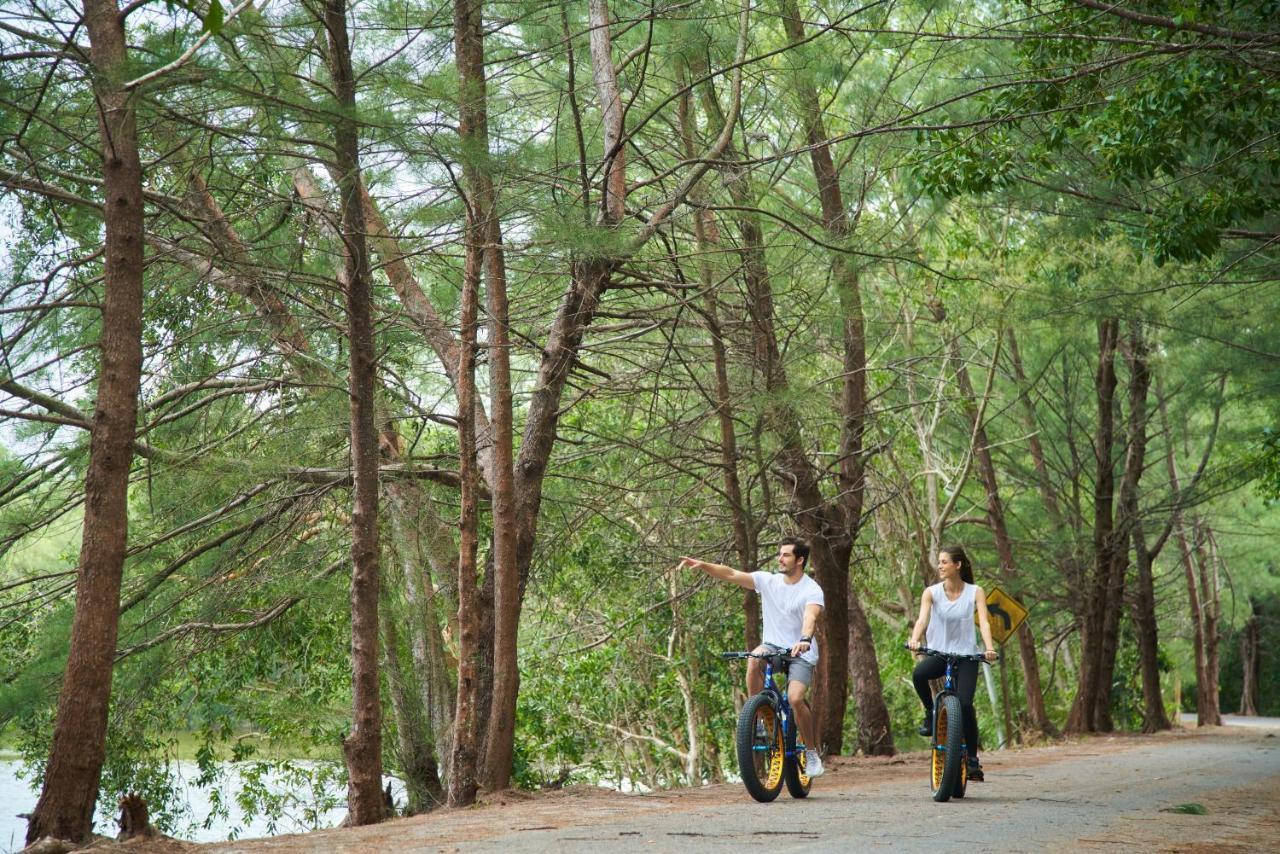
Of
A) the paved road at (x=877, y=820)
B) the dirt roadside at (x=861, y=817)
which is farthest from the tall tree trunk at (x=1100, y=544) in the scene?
the paved road at (x=877, y=820)

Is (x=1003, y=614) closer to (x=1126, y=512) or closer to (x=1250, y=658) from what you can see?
(x=1126, y=512)

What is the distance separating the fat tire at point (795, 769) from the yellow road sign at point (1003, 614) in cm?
728

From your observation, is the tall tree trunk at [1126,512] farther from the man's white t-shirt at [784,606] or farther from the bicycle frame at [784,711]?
the bicycle frame at [784,711]

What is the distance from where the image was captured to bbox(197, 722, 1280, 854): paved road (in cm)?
615

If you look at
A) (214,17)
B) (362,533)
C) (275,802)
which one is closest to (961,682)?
(362,533)

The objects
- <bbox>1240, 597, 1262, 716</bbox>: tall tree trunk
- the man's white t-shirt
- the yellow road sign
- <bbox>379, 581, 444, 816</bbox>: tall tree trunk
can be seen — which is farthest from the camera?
<bbox>1240, 597, 1262, 716</bbox>: tall tree trunk

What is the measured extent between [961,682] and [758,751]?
4.72 feet

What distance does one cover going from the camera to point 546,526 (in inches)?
520

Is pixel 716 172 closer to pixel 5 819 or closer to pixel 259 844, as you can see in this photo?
pixel 259 844

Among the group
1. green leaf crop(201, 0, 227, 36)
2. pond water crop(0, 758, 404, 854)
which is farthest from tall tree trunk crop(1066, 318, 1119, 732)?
green leaf crop(201, 0, 227, 36)

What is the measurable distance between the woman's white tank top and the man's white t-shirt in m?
0.79

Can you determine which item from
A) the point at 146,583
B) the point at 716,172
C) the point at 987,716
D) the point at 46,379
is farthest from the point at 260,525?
the point at 987,716

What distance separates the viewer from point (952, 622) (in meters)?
8.44

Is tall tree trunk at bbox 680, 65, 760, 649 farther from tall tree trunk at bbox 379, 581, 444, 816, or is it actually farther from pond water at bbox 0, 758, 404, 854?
pond water at bbox 0, 758, 404, 854
